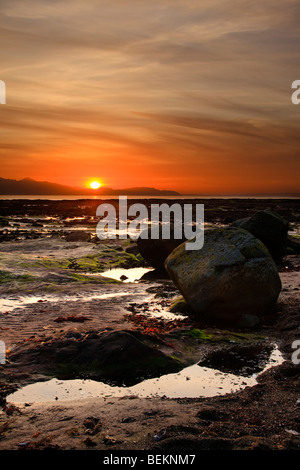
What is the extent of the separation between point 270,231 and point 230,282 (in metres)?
11.7

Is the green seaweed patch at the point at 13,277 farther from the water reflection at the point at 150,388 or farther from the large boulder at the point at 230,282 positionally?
the water reflection at the point at 150,388

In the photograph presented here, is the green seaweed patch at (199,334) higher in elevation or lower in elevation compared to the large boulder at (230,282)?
lower

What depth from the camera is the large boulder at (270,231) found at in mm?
21453

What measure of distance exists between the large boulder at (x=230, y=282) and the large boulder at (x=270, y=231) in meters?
10.1

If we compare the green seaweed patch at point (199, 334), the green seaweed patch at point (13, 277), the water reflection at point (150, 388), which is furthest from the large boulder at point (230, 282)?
the green seaweed patch at point (13, 277)

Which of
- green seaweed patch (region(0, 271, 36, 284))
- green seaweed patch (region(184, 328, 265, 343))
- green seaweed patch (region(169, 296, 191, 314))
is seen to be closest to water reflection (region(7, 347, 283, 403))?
green seaweed patch (region(184, 328, 265, 343))

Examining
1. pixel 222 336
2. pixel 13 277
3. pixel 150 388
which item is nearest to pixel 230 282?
pixel 222 336

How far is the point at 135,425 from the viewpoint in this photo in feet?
18.7

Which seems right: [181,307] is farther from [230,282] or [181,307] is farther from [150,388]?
[150,388]

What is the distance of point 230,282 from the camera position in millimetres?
10781

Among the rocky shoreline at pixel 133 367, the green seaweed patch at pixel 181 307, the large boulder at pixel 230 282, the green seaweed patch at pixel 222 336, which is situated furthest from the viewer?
the green seaweed patch at pixel 181 307

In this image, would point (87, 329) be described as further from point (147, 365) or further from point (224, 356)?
point (224, 356)

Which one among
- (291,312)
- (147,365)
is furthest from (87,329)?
(291,312)
